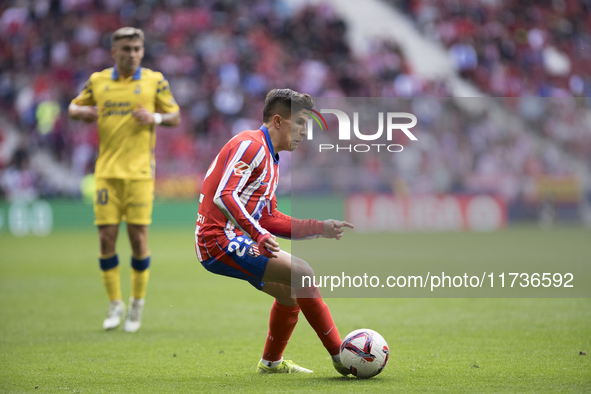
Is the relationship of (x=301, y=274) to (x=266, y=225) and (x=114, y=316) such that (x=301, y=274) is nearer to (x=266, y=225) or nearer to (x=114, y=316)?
(x=266, y=225)

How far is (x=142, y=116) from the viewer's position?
6621mm

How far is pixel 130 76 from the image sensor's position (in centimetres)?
692

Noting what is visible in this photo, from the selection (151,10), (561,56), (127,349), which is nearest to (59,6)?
(151,10)

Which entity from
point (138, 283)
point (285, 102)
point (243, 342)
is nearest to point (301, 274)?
point (285, 102)

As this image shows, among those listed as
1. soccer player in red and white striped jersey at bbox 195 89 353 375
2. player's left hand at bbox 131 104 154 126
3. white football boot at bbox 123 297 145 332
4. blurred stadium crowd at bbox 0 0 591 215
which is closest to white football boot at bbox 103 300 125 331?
white football boot at bbox 123 297 145 332

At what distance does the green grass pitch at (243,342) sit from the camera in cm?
431

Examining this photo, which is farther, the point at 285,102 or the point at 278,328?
the point at 278,328

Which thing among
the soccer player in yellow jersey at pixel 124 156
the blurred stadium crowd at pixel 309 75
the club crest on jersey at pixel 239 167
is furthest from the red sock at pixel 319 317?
the blurred stadium crowd at pixel 309 75

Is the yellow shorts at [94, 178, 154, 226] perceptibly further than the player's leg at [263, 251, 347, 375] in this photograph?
Yes

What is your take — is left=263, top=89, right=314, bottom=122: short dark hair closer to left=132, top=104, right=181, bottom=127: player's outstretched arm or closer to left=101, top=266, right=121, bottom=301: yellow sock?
left=132, top=104, right=181, bottom=127: player's outstretched arm

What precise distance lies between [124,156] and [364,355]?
139 inches

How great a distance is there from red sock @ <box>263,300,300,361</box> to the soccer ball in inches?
16.6

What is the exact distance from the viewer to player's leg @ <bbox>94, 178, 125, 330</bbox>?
6664 mm

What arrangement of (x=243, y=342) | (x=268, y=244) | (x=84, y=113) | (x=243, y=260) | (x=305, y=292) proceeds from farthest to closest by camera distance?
(x=84, y=113) → (x=243, y=342) → (x=305, y=292) → (x=243, y=260) → (x=268, y=244)
